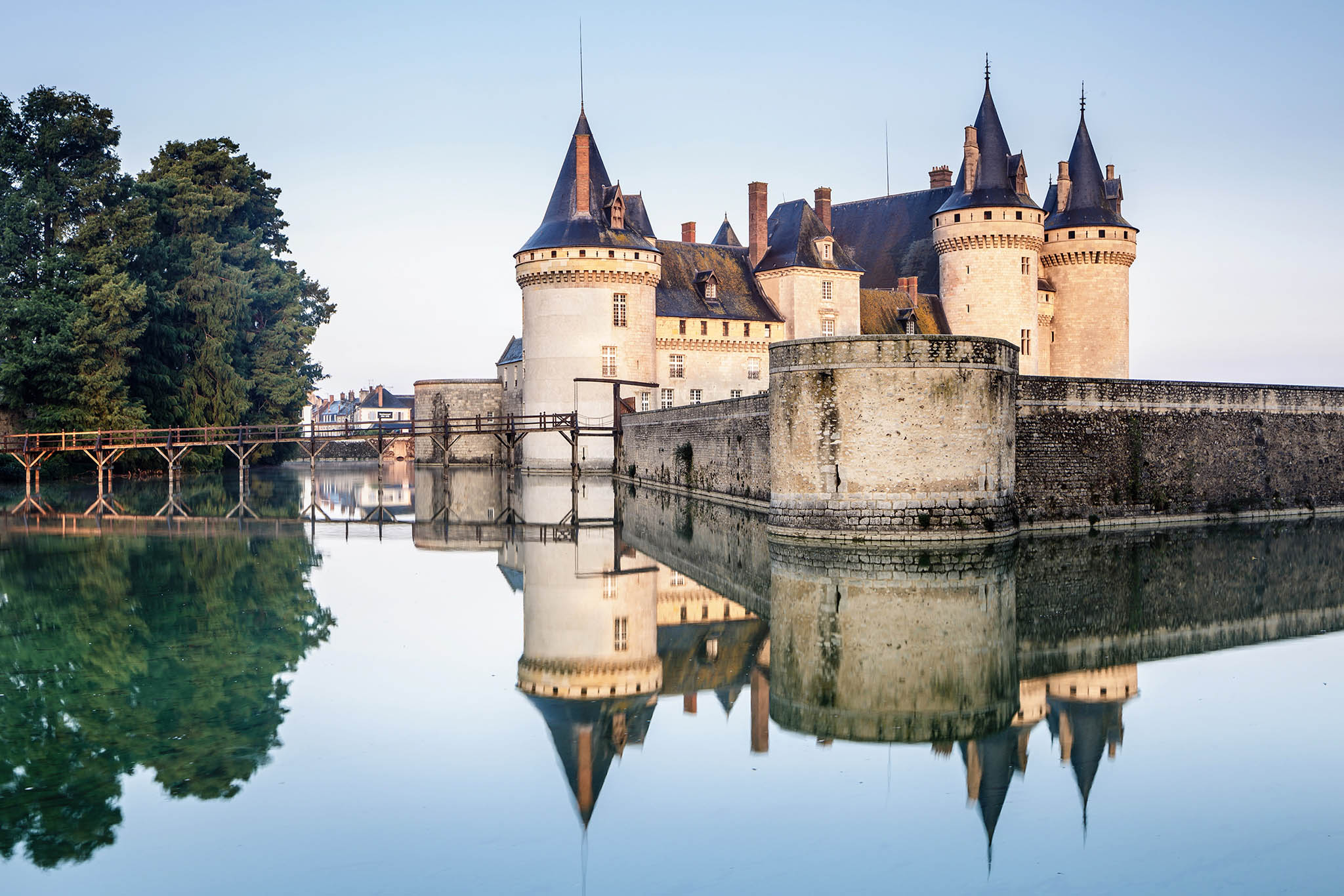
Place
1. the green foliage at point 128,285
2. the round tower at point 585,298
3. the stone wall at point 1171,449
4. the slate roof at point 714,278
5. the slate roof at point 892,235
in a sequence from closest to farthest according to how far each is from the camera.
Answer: the stone wall at point 1171,449, the green foliage at point 128,285, the round tower at point 585,298, the slate roof at point 714,278, the slate roof at point 892,235

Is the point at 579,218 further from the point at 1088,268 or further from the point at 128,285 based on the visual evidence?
the point at 1088,268

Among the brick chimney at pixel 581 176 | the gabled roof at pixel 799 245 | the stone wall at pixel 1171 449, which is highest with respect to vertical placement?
the brick chimney at pixel 581 176

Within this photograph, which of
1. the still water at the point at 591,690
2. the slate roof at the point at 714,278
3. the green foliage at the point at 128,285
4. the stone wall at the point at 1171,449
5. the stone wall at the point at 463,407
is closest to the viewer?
the still water at the point at 591,690

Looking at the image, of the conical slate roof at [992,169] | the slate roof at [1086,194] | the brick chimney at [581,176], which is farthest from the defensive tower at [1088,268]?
the brick chimney at [581,176]

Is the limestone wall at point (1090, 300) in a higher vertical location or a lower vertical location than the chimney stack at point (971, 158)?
lower

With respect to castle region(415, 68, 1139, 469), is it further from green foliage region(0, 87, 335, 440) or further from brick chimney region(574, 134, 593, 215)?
green foliage region(0, 87, 335, 440)

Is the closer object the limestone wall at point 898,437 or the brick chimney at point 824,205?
the limestone wall at point 898,437

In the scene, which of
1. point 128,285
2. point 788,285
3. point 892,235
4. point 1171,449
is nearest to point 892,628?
point 1171,449

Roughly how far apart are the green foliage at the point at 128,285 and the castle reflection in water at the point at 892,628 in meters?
22.1

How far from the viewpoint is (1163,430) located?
20094mm

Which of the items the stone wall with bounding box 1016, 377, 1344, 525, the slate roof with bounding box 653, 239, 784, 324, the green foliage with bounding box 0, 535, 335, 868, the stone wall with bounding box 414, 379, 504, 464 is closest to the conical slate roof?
the slate roof with bounding box 653, 239, 784, 324

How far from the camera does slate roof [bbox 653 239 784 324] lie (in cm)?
3934

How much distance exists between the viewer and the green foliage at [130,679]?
622cm

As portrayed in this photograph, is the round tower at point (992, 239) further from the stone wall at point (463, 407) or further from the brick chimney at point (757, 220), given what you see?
the stone wall at point (463, 407)
